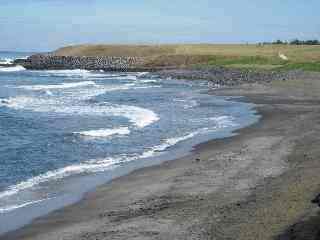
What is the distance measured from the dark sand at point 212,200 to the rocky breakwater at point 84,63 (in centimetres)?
8076

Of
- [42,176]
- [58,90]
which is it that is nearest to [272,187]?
[42,176]

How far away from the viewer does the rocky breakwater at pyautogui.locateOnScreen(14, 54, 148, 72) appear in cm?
10525

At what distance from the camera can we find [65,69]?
111m

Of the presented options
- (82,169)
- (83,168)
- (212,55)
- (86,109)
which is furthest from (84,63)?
(82,169)

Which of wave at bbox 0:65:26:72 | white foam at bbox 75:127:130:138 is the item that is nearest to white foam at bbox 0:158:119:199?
white foam at bbox 75:127:130:138

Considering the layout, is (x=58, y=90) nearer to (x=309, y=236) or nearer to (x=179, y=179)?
(x=179, y=179)

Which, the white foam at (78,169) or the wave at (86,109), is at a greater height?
the white foam at (78,169)

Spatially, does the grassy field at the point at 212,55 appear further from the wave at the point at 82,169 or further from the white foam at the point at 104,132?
the wave at the point at 82,169

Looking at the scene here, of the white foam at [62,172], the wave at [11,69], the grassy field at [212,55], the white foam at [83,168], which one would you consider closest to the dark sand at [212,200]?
the white foam at [83,168]

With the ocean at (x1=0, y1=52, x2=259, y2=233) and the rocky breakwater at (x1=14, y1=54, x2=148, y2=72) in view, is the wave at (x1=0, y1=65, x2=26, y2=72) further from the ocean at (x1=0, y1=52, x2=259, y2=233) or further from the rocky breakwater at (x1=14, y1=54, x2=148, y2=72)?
the ocean at (x1=0, y1=52, x2=259, y2=233)

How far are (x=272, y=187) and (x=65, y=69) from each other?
325ft

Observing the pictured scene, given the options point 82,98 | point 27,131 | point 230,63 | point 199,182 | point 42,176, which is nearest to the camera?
point 199,182

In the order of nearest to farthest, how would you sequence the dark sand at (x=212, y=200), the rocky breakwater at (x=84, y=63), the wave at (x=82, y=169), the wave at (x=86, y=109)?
the dark sand at (x=212, y=200) < the wave at (x=82, y=169) < the wave at (x=86, y=109) < the rocky breakwater at (x=84, y=63)

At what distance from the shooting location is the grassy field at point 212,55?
8162 cm
